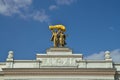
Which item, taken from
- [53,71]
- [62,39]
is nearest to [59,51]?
[62,39]

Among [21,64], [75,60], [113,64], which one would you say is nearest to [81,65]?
[75,60]

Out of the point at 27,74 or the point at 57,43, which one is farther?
the point at 57,43

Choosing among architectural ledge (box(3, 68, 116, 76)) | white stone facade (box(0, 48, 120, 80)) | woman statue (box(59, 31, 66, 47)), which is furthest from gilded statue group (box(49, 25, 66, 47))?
architectural ledge (box(3, 68, 116, 76))

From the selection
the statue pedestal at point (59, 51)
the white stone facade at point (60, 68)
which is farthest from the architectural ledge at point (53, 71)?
the statue pedestal at point (59, 51)

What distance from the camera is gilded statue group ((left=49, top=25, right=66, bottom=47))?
5072 cm

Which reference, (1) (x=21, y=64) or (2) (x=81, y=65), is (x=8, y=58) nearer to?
(1) (x=21, y=64)

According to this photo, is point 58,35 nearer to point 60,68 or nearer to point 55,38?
point 55,38

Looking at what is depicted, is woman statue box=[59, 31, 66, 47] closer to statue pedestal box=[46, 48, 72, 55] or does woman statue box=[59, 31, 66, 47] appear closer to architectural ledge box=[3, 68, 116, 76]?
statue pedestal box=[46, 48, 72, 55]

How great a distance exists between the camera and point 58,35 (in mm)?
51125

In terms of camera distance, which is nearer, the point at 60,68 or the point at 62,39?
the point at 60,68

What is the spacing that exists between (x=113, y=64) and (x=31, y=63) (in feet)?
32.9

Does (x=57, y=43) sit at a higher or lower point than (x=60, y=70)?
higher

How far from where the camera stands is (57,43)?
50.8 meters

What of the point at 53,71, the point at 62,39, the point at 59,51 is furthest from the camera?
the point at 62,39
